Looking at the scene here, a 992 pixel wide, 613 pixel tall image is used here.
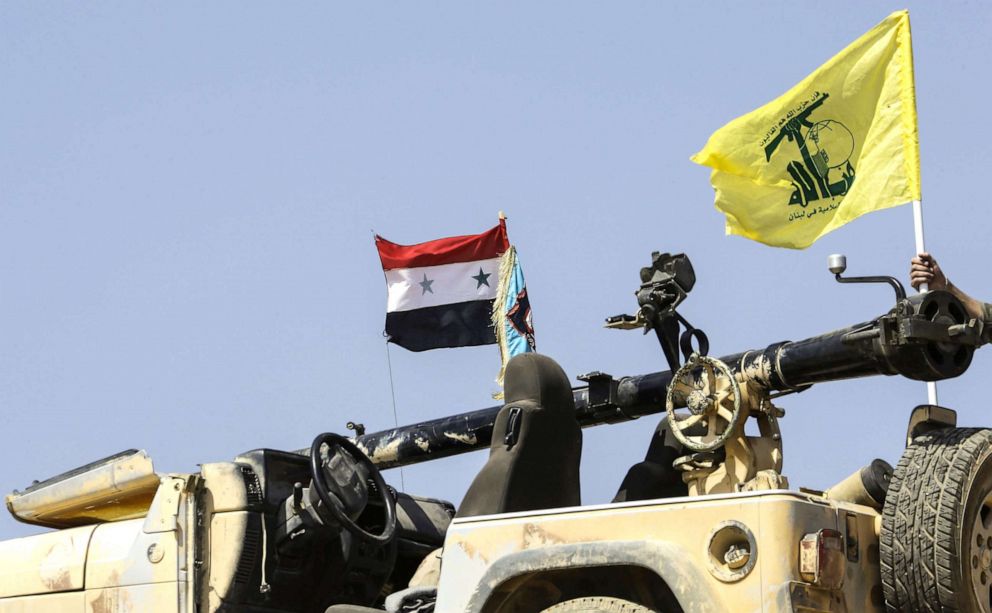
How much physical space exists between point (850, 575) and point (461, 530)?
1675 millimetres

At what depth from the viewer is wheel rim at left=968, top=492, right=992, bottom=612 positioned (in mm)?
7316

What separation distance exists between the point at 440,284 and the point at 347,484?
5.63 m

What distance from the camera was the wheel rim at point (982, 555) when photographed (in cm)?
732

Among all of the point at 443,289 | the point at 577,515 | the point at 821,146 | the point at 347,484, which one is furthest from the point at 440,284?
the point at 577,515

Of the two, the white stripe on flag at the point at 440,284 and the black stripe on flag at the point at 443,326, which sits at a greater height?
the white stripe on flag at the point at 440,284

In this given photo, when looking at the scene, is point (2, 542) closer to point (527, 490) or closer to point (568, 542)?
point (527, 490)

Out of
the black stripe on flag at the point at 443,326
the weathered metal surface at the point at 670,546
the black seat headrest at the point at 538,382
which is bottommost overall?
the weathered metal surface at the point at 670,546

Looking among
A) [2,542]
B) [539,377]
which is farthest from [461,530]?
[2,542]

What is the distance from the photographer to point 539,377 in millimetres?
8781

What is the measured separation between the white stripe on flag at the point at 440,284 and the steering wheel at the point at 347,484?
16.9ft

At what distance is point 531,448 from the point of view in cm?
861

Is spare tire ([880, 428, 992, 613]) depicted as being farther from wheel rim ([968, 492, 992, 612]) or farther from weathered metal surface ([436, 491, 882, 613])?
weathered metal surface ([436, 491, 882, 613])

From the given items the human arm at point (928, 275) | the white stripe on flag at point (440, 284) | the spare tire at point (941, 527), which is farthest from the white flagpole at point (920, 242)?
the white stripe on flag at point (440, 284)

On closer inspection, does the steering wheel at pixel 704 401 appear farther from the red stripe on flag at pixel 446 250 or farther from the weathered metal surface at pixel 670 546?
the red stripe on flag at pixel 446 250
